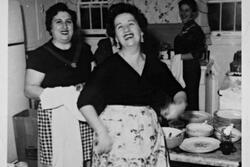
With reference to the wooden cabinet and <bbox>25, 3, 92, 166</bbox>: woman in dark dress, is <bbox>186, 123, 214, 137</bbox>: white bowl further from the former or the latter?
the wooden cabinet

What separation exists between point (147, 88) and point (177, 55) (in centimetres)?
12

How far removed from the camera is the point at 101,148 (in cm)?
77

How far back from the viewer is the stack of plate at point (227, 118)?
31.2 inches

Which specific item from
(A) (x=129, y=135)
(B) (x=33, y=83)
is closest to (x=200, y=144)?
(A) (x=129, y=135)

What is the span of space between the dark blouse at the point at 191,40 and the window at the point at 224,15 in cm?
3

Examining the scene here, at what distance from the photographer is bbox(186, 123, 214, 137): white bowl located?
86 cm

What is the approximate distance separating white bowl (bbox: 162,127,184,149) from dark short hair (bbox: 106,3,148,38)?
0.84ft

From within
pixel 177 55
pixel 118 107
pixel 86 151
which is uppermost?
pixel 177 55

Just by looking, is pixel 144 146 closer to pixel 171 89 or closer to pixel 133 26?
pixel 171 89

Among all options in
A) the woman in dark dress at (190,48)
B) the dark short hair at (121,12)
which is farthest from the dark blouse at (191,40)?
the dark short hair at (121,12)

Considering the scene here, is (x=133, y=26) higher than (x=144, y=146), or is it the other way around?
(x=133, y=26)

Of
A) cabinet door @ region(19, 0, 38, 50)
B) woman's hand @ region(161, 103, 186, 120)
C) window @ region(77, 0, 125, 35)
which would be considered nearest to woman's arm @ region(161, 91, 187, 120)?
woman's hand @ region(161, 103, 186, 120)
